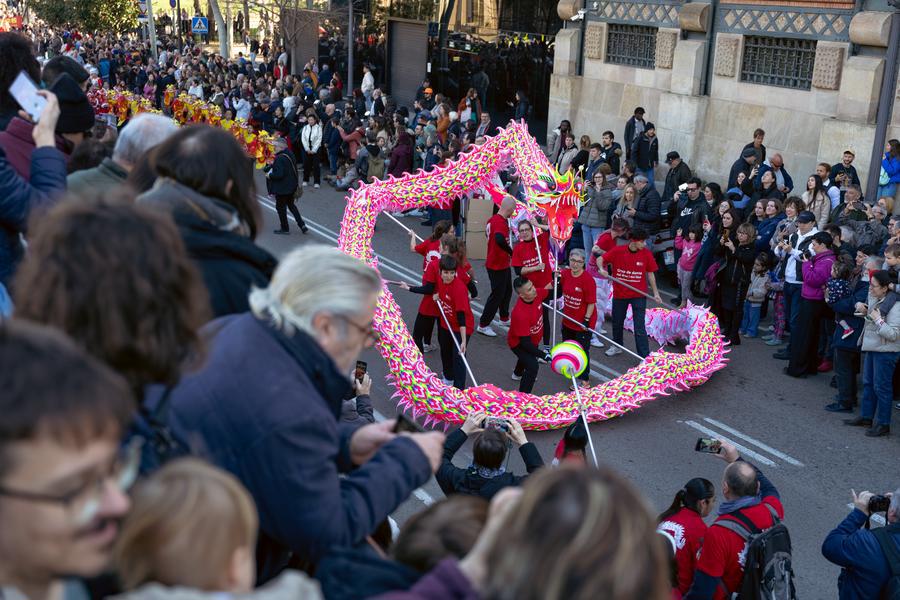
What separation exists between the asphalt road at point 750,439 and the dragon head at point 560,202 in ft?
4.83

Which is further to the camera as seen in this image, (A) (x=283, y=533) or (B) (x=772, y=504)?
(B) (x=772, y=504)

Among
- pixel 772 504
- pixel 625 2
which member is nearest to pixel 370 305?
pixel 772 504

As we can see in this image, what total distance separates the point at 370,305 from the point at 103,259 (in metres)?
0.72

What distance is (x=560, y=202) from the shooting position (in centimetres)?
1095

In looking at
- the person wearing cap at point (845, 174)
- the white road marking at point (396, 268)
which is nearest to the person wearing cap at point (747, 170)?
the person wearing cap at point (845, 174)

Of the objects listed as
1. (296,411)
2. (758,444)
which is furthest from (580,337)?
(296,411)

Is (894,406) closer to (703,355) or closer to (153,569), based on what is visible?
(703,355)

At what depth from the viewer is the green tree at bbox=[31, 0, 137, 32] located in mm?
38062

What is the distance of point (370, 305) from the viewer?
2684 mm

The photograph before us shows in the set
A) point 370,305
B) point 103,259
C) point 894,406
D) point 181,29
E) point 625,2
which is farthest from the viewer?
point 181,29

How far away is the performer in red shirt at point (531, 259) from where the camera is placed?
10.8m

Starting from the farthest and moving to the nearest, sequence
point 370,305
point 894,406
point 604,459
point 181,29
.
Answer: point 181,29
point 894,406
point 604,459
point 370,305

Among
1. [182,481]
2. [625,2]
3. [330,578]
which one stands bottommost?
[330,578]

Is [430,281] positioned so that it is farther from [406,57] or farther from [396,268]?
[406,57]
